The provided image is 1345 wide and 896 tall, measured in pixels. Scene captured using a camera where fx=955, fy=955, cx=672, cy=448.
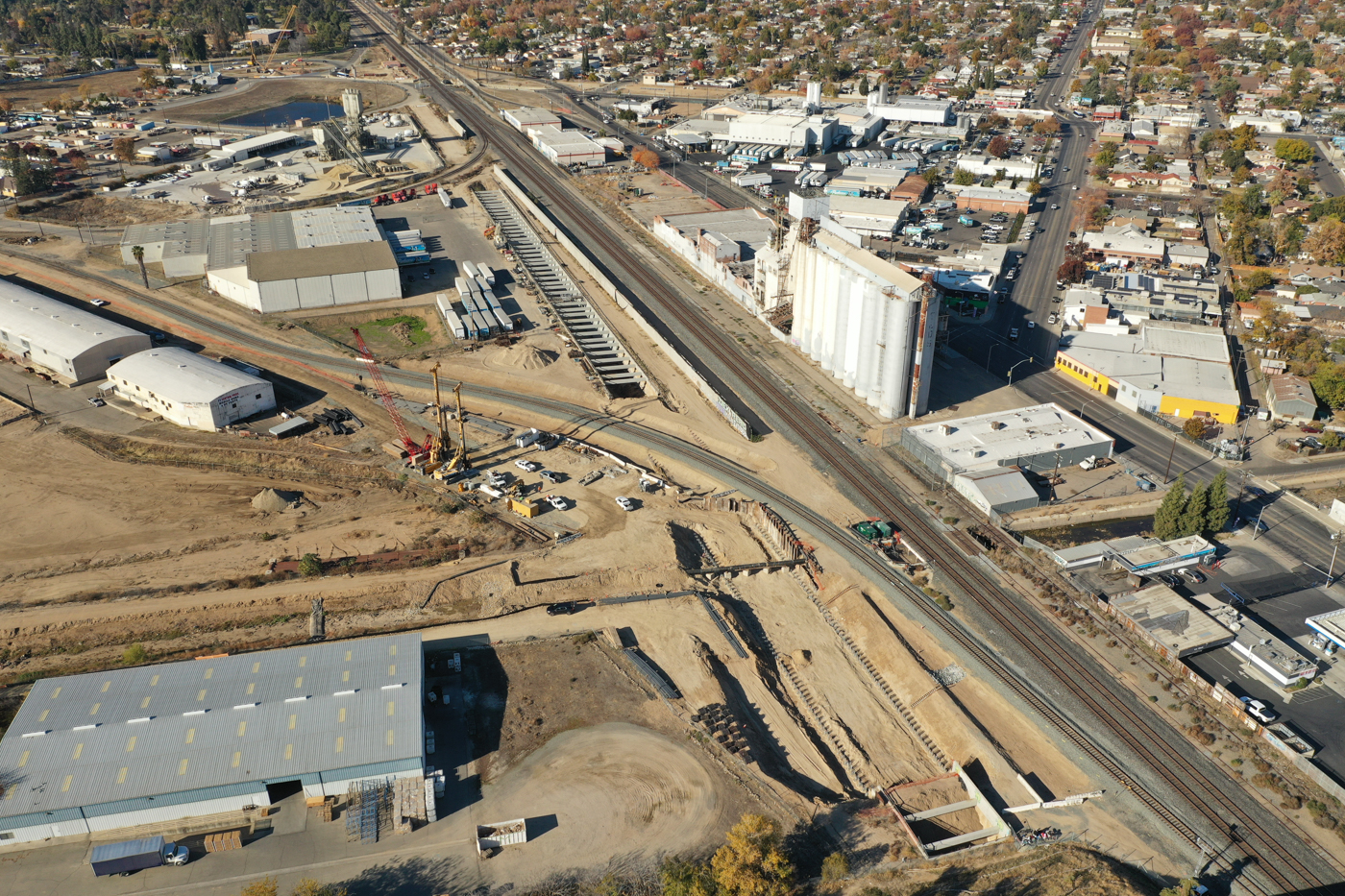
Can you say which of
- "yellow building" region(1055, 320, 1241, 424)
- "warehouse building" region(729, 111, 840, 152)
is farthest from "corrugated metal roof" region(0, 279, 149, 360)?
"warehouse building" region(729, 111, 840, 152)

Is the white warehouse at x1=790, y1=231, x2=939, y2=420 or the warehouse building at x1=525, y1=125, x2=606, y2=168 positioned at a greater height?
the warehouse building at x1=525, y1=125, x2=606, y2=168

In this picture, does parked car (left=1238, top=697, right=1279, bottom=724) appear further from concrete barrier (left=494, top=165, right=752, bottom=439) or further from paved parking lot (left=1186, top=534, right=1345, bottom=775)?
concrete barrier (left=494, top=165, right=752, bottom=439)

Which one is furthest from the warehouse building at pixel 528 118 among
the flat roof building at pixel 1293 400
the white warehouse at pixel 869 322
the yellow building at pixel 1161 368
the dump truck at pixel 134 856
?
the dump truck at pixel 134 856

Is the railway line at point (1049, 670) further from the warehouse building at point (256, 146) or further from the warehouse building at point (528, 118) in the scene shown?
the warehouse building at point (256, 146)

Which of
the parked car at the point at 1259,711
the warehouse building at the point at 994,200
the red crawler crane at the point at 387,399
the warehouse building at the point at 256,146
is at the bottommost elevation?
the parked car at the point at 1259,711

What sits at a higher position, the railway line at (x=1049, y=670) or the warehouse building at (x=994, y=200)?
the warehouse building at (x=994, y=200)

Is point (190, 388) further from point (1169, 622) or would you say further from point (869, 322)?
point (1169, 622)
